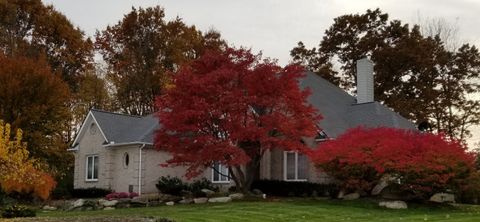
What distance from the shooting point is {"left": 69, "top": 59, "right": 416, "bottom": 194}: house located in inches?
1185

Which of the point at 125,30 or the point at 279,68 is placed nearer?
the point at 279,68

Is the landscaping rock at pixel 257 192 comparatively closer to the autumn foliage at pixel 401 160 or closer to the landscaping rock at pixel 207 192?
the landscaping rock at pixel 207 192

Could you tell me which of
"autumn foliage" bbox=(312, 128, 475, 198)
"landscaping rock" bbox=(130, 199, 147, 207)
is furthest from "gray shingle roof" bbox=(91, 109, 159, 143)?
"autumn foliage" bbox=(312, 128, 475, 198)

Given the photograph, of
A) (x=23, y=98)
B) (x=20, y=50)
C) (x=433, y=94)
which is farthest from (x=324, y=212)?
(x=20, y=50)

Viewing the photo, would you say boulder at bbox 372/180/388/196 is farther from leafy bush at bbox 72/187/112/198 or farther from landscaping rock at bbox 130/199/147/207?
leafy bush at bbox 72/187/112/198

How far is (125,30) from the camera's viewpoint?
4900cm

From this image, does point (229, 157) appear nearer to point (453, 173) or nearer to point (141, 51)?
point (453, 173)

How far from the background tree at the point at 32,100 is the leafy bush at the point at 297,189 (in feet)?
43.7

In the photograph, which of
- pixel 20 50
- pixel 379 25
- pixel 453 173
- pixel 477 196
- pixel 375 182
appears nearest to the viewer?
pixel 453 173

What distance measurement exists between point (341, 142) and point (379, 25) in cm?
2507

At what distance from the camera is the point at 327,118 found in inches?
1217

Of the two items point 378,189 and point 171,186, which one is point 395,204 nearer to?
point 378,189

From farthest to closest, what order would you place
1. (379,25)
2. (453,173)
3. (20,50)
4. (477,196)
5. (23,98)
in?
(379,25) < (20,50) < (23,98) < (477,196) < (453,173)

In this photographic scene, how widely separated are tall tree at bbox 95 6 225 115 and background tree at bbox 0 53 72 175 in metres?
13.4
